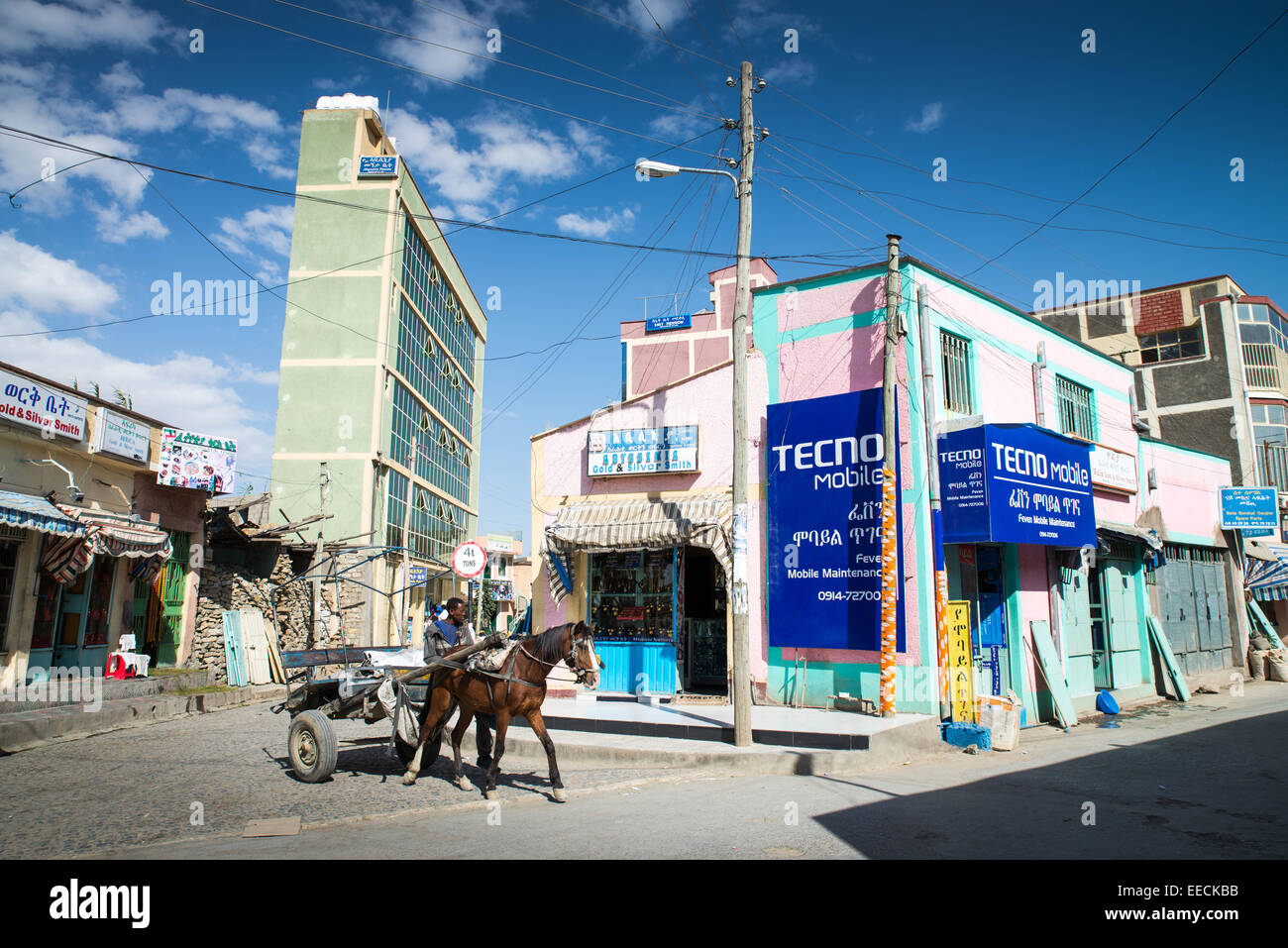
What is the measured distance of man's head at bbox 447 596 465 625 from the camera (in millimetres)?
9469

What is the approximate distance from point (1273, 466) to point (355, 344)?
36.6m

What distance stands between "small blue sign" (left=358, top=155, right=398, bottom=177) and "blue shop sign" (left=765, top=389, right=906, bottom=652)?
27.7 m

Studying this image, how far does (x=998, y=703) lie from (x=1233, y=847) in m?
5.96

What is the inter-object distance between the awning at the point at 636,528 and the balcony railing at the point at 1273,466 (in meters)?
25.6

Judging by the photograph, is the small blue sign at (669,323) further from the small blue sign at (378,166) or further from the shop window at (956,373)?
the shop window at (956,373)

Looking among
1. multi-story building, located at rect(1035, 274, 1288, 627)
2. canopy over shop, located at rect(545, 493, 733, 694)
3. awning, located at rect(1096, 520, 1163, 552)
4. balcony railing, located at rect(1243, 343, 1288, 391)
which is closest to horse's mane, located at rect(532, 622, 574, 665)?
canopy over shop, located at rect(545, 493, 733, 694)

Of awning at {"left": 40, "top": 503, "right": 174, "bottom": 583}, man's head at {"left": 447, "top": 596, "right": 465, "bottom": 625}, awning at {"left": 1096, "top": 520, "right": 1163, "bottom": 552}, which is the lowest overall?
man's head at {"left": 447, "top": 596, "right": 465, "bottom": 625}

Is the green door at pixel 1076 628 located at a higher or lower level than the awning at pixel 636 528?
lower

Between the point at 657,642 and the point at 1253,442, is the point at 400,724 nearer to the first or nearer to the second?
the point at 657,642

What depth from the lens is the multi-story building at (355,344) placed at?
3294 cm

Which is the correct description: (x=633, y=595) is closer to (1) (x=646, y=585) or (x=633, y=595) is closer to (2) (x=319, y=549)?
(1) (x=646, y=585)

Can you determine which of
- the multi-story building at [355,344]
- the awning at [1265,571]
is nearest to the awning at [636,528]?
the multi-story building at [355,344]

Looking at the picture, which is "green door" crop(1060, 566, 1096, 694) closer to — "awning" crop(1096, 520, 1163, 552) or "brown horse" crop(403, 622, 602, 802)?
"awning" crop(1096, 520, 1163, 552)
